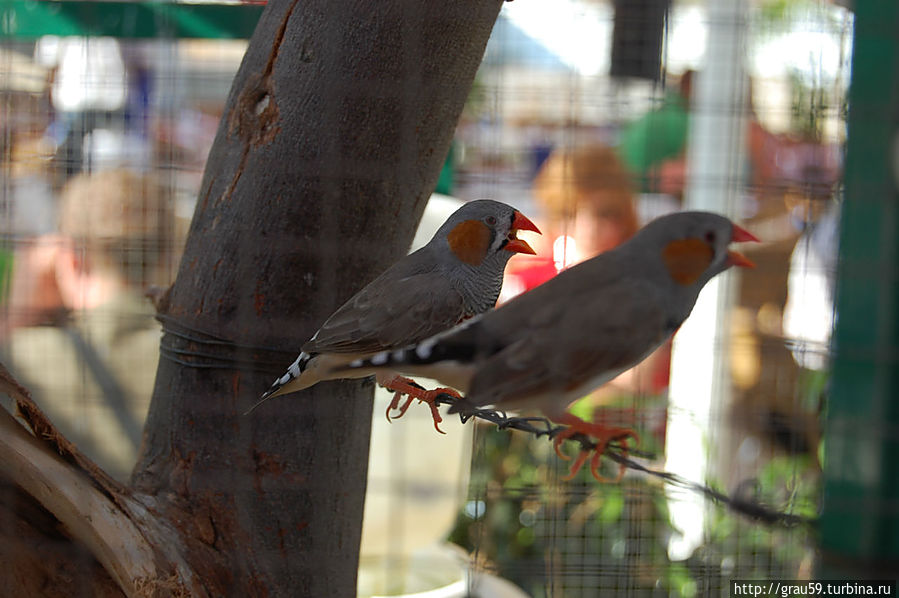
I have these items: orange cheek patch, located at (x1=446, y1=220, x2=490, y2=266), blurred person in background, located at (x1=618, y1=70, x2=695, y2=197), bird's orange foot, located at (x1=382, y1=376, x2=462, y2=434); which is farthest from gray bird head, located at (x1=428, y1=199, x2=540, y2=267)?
blurred person in background, located at (x1=618, y1=70, x2=695, y2=197)

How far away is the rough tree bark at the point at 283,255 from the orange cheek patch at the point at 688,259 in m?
0.38

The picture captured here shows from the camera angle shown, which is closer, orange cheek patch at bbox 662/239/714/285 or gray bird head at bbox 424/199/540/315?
orange cheek patch at bbox 662/239/714/285

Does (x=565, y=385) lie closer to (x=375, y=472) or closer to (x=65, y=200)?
(x=375, y=472)

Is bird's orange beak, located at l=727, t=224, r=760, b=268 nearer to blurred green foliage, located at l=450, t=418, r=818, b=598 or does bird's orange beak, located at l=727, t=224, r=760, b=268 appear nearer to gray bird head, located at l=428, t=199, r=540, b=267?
gray bird head, located at l=428, t=199, r=540, b=267

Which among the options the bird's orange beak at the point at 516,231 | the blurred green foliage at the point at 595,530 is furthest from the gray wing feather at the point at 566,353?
the blurred green foliage at the point at 595,530

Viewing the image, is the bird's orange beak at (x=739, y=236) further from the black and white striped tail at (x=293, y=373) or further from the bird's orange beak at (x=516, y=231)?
the black and white striped tail at (x=293, y=373)

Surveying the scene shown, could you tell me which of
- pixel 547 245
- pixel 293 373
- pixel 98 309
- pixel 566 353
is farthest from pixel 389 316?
pixel 547 245

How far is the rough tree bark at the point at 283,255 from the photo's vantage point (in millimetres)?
943

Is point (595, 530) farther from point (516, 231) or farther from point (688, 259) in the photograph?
point (688, 259)

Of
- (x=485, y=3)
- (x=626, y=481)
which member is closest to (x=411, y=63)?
(x=485, y=3)

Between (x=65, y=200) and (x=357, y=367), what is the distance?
139cm

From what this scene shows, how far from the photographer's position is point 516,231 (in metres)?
0.94

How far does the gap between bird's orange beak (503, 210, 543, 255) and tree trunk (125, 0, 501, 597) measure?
158 millimetres

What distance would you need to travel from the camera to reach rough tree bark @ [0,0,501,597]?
3.09ft
